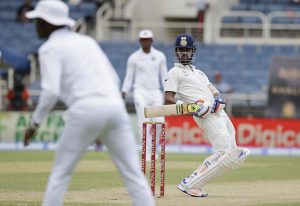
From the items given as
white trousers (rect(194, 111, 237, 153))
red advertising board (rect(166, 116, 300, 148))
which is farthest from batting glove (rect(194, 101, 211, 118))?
red advertising board (rect(166, 116, 300, 148))

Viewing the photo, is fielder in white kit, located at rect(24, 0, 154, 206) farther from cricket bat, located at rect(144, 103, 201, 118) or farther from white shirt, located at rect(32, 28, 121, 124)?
cricket bat, located at rect(144, 103, 201, 118)

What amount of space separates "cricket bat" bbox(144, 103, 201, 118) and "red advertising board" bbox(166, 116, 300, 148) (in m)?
11.8

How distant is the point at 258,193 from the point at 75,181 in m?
2.62

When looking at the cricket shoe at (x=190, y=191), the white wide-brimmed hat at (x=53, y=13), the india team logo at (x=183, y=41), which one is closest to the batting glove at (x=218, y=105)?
the india team logo at (x=183, y=41)

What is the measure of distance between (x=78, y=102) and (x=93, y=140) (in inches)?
13.0

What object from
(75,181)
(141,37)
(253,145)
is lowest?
(253,145)

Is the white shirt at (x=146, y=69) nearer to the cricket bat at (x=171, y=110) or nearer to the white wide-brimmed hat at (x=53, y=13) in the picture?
the cricket bat at (x=171, y=110)

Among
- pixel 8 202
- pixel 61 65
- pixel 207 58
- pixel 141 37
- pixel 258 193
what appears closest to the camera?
pixel 61 65

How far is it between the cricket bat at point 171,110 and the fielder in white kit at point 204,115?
0.63ft

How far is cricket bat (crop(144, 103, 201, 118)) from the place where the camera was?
10.0m

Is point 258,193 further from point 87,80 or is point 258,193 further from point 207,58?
point 207,58

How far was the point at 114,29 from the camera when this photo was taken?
27.9 m

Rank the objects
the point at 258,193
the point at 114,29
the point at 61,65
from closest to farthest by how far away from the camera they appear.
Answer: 1. the point at 61,65
2. the point at 258,193
3. the point at 114,29

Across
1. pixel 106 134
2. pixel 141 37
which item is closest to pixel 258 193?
pixel 106 134
